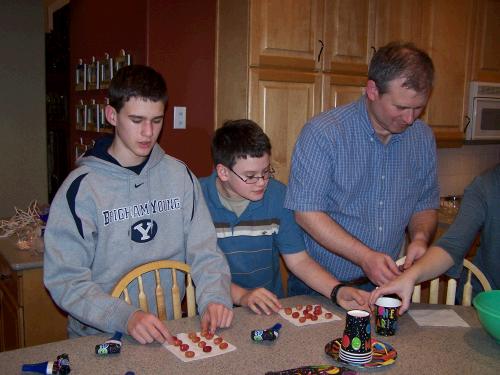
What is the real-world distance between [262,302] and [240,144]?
22.4 inches

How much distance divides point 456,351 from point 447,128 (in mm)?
2539

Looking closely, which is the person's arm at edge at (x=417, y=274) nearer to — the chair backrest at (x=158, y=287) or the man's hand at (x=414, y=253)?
the man's hand at (x=414, y=253)

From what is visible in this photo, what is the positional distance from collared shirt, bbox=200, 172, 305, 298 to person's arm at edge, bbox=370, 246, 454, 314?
382mm

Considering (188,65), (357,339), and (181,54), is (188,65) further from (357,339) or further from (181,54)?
(357,339)

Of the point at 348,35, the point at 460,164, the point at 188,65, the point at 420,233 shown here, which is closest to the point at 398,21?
the point at 348,35

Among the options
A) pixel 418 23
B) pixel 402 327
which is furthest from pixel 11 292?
pixel 418 23

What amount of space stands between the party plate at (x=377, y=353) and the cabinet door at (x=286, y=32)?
1724mm

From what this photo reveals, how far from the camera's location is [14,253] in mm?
2412

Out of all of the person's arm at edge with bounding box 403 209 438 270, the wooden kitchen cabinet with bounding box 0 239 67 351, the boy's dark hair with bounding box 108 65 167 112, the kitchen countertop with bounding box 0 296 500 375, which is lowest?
the wooden kitchen cabinet with bounding box 0 239 67 351

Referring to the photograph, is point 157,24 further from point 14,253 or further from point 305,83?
point 14,253

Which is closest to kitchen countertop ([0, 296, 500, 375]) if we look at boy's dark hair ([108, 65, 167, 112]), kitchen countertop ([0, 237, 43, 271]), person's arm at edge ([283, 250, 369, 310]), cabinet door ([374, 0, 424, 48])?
person's arm at edge ([283, 250, 369, 310])

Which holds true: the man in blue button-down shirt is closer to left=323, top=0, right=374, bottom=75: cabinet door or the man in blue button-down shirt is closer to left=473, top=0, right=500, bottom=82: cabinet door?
left=323, top=0, right=374, bottom=75: cabinet door

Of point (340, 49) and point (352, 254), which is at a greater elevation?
point (340, 49)

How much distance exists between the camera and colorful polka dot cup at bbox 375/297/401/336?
1.43 metres
